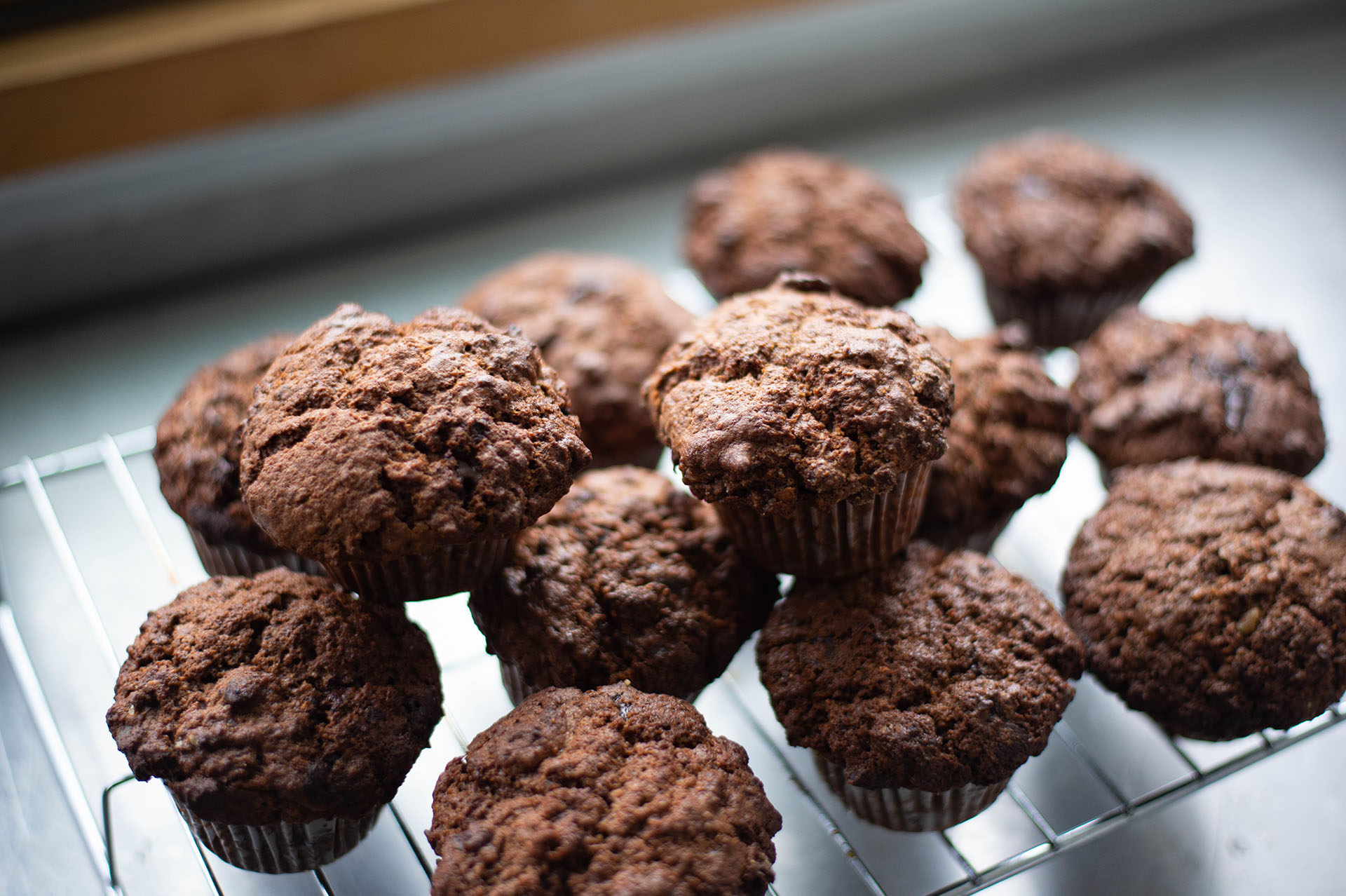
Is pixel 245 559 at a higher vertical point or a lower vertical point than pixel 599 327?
lower

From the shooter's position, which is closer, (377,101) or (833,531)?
(833,531)

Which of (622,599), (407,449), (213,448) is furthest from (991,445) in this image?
(213,448)

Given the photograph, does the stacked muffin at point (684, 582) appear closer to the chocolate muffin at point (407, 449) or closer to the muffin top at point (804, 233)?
the chocolate muffin at point (407, 449)

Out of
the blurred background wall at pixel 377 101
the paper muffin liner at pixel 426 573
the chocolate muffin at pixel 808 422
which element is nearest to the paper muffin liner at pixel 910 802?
the chocolate muffin at pixel 808 422

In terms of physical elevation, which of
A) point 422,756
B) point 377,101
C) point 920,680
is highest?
point 377,101

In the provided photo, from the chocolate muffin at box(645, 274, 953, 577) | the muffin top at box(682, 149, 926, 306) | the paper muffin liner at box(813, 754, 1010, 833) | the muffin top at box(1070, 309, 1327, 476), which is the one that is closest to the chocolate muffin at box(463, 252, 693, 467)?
the muffin top at box(682, 149, 926, 306)

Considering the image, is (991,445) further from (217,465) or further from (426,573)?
Result: (217,465)

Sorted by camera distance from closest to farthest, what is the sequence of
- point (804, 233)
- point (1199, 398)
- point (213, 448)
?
point (213, 448)
point (1199, 398)
point (804, 233)

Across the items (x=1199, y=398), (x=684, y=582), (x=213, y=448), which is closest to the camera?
(x=684, y=582)

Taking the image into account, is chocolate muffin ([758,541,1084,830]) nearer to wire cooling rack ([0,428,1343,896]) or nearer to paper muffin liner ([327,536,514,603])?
wire cooling rack ([0,428,1343,896])
